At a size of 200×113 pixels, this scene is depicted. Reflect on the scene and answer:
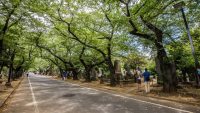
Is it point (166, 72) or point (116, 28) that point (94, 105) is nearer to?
point (166, 72)

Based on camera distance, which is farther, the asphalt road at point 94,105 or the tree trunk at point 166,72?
the tree trunk at point 166,72

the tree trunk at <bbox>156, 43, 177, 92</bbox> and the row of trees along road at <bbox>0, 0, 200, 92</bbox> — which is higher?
the row of trees along road at <bbox>0, 0, 200, 92</bbox>

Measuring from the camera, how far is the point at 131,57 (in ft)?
137

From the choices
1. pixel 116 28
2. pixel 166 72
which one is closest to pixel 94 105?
pixel 166 72

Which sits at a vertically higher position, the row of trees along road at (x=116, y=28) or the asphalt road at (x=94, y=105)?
the row of trees along road at (x=116, y=28)

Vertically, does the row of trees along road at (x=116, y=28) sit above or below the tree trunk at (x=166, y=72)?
above

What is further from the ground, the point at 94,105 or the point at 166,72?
the point at 166,72

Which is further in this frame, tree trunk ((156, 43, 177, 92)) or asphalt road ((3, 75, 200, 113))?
tree trunk ((156, 43, 177, 92))

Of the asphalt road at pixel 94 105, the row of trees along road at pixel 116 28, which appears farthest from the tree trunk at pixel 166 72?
the asphalt road at pixel 94 105

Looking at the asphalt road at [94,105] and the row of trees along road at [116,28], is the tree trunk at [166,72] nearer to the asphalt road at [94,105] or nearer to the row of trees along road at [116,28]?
the row of trees along road at [116,28]

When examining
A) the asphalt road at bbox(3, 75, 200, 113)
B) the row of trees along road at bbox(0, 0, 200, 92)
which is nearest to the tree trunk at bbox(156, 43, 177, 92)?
the row of trees along road at bbox(0, 0, 200, 92)

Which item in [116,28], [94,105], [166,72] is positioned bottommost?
[94,105]

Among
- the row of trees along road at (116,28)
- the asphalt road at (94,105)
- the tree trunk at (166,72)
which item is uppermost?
the row of trees along road at (116,28)

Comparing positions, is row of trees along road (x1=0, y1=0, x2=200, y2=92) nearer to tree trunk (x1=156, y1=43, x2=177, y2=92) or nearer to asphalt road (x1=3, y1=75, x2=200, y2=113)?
tree trunk (x1=156, y1=43, x2=177, y2=92)
